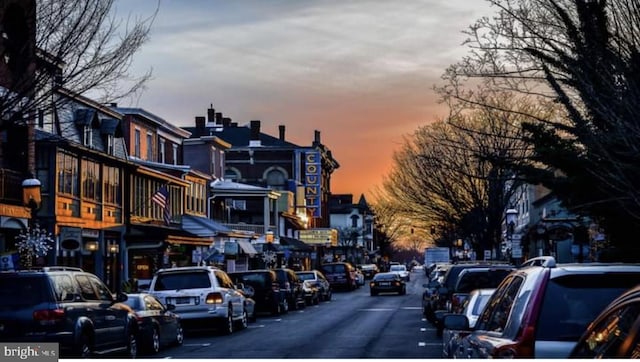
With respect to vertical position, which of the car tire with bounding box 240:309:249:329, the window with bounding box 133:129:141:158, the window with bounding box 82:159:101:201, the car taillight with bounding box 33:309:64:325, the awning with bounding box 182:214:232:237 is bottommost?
the car tire with bounding box 240:309:249:329

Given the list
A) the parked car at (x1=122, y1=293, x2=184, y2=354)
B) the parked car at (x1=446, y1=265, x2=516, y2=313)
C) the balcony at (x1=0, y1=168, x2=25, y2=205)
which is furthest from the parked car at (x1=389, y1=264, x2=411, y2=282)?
the parked car at (x1=122, y1=293, x2=184, y2=354)

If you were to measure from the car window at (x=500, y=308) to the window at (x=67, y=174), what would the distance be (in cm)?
2918

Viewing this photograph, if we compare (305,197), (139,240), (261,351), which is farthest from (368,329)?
(305,197)

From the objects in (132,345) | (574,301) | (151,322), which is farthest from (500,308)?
(151,322)

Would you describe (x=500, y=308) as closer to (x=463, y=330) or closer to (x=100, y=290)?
(x=463, y=330)

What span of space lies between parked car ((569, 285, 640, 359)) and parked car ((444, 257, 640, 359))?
67 cm

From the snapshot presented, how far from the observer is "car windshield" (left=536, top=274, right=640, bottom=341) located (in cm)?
792

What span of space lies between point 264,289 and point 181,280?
9480mm

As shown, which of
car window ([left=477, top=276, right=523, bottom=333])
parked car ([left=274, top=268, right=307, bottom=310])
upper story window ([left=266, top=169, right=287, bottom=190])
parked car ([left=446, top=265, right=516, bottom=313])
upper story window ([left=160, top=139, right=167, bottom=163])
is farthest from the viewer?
upper story window ([left=266, top=169, right=287, bottom=190])

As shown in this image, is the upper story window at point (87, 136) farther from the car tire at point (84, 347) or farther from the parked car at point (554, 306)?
the parked car at point (554, 306)

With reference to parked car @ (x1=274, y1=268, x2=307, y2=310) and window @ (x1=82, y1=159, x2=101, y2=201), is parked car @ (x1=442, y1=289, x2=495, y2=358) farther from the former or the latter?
window @ (x1=82, y1=159, x2=101, y2=201)

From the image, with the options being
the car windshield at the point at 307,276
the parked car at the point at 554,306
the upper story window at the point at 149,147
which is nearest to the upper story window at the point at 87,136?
the upper story window at the point at 149,147

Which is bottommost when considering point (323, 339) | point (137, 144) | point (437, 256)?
point (323, 339)

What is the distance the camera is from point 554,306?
8.00 meters
